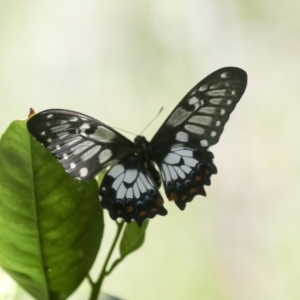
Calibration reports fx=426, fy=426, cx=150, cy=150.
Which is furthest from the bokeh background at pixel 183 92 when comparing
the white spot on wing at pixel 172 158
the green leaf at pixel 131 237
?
the white spot on wing at pixel 172 158

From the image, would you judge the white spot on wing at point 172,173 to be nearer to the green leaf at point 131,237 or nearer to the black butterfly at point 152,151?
the black butterfly at point 152,151

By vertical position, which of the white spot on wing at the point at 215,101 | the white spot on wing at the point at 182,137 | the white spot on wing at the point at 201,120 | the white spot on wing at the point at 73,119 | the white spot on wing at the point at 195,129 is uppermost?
the white spot on wing at the point at 215,101

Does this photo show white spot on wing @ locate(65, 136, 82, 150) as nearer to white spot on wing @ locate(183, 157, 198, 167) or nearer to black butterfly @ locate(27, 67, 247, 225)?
black butterfly @ locate(27, 67, 247, 225)

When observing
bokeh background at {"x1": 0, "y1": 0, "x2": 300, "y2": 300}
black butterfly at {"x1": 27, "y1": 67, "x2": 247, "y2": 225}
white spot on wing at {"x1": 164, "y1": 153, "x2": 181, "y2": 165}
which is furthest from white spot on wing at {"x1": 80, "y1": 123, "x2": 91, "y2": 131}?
bokeh background at {"x1": 0, "y1": 0, "x2": 300, "y2": 300}

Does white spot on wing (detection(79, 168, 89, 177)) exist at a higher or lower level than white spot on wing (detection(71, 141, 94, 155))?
lower

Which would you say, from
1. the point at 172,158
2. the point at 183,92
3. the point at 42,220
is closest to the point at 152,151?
the point at 172,158

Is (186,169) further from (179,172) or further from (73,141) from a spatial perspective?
(73,141)
